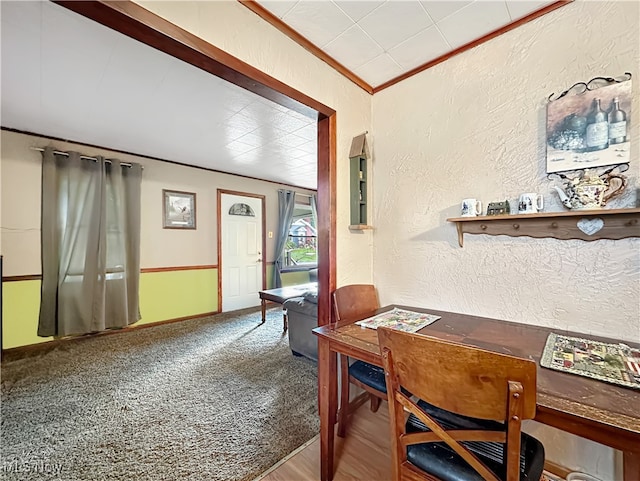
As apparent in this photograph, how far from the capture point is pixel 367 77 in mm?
2008

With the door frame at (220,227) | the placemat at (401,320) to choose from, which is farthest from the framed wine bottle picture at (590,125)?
the door frame at (220,227)

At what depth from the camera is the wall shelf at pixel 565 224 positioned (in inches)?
47.4

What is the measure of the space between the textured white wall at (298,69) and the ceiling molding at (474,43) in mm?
215

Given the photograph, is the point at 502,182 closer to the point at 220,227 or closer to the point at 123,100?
the point at 123,100

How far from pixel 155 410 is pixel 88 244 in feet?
7.53

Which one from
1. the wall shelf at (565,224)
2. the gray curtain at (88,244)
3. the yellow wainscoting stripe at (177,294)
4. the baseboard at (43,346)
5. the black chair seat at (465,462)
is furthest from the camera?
A: the yellow wainscoting stripe at (177,294)

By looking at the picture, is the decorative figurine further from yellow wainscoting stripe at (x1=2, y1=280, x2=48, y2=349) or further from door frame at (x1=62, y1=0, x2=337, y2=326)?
yellow wainscoting stripe at (x1=2, y1=280, x2=48, y2=349)

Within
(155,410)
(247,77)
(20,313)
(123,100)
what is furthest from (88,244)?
(247,77)

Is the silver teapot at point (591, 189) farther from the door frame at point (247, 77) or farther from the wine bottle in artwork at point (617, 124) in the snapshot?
the door frame at point (247, 77)

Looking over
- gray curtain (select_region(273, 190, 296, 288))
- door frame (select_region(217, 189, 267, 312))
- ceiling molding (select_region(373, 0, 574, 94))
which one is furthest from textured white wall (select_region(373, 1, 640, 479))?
gray curtain (select_region(273, 190, 296, 288))

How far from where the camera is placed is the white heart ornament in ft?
4.16

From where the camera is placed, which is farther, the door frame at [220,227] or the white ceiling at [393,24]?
the door frame at [220,227]

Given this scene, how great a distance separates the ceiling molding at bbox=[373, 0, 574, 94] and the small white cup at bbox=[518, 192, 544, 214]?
96 centimetres

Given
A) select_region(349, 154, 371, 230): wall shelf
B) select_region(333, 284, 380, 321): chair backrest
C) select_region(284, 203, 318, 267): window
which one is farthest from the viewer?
select_region(284, 203, 318, 267): window
